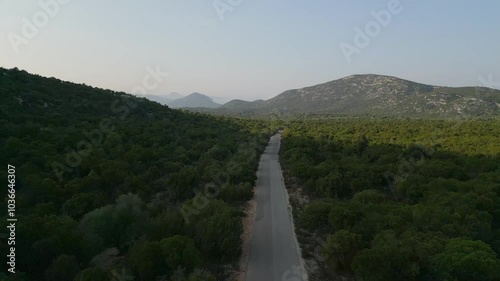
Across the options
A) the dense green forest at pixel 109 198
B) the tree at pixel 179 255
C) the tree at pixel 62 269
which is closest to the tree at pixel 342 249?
the dense green forest at pixel 109 198

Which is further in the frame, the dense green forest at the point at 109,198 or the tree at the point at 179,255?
the tree at the point at 179,255

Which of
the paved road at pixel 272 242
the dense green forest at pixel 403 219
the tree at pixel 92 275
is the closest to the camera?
the tree at pixel 92 275

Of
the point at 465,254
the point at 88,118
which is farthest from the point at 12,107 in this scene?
the point at 465,254

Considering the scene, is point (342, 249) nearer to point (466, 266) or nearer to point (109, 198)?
point (466, 266)

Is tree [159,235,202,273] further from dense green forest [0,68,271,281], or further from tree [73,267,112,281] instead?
tree [73,267,112,281]

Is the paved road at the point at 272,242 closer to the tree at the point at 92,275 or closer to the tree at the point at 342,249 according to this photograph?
the tree at the point at 342,249

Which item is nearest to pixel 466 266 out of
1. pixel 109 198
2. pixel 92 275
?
pixel 92 275
